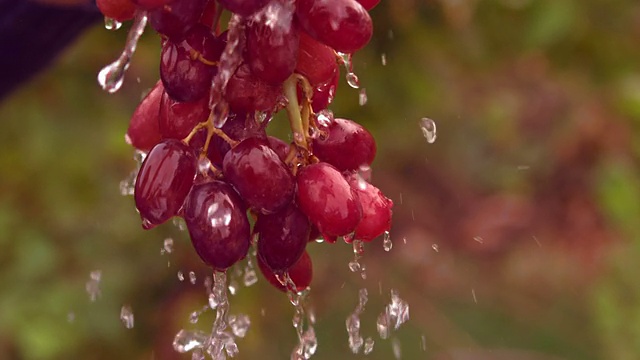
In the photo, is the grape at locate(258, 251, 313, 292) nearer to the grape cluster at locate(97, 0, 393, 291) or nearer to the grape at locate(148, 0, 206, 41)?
the grape cluster at locate(97, 0, 393, 291)

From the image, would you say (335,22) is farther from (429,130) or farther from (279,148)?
(429,130)

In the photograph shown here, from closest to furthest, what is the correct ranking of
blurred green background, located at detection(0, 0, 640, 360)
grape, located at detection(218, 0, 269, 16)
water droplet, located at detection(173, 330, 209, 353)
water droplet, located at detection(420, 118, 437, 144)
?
grape, located at detection(218, 0, 269, 16) < water droplet, located at detection(420, 118, 437, 144) < water droplet, located at detection(173, 330, 209, 353) < blurred green background, located at detection(0, 0, 640, 360)

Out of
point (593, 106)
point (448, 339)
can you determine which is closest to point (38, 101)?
point (593, 106)

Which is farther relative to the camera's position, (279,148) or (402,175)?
(402,175)

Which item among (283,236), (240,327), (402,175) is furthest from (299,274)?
(402,175)

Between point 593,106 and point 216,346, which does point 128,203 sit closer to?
point 593,106

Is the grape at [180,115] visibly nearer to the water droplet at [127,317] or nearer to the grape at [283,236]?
the grape at [283,236]

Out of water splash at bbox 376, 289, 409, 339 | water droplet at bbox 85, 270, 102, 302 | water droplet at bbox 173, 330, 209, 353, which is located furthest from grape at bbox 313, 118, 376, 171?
water droplet at bbox 85, 270, 102, 302

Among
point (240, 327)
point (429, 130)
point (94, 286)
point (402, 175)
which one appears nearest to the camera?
point (429, 130)
